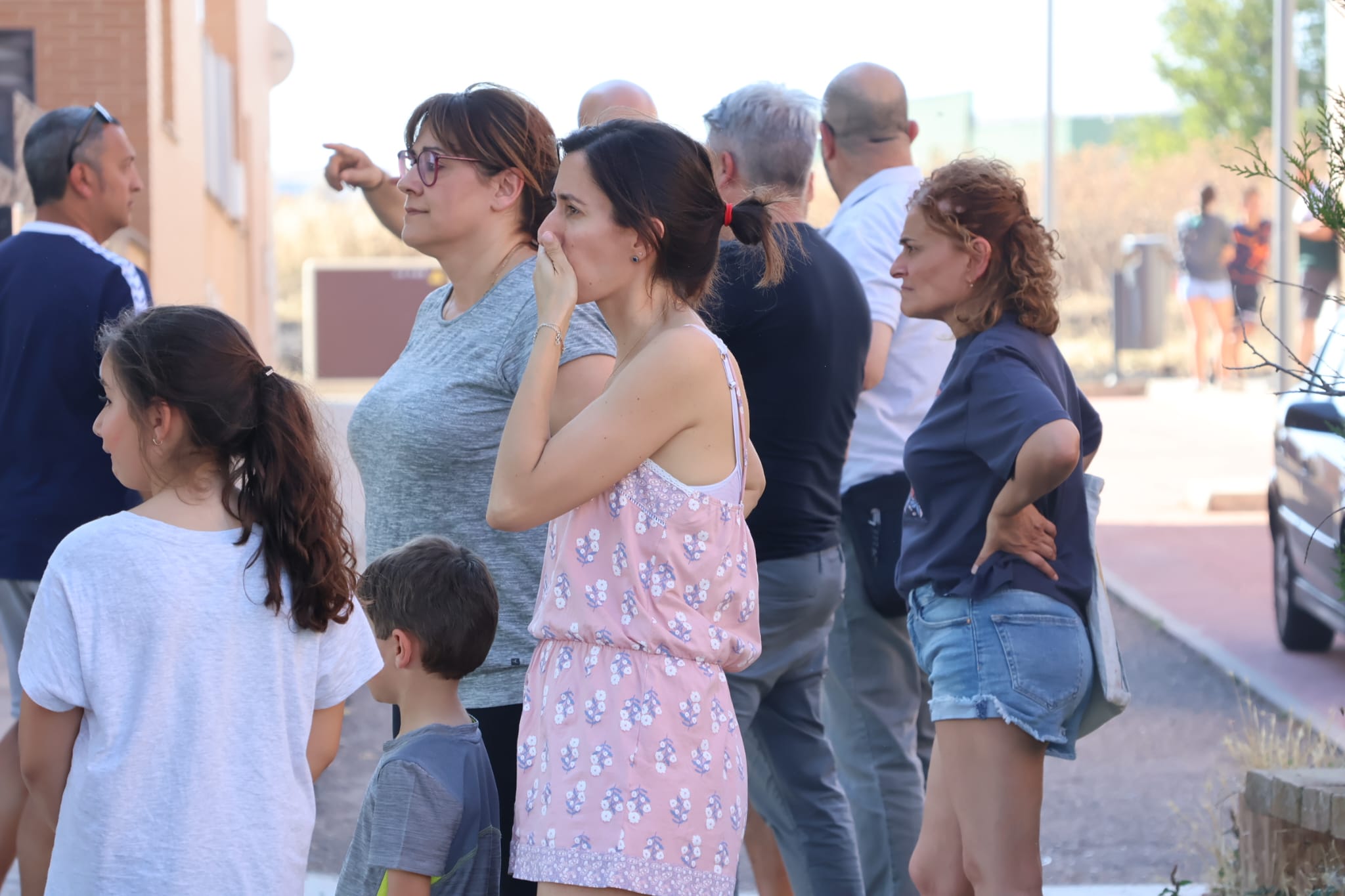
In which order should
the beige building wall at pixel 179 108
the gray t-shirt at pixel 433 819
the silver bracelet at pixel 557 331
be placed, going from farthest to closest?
1. the beige building wall at pixel 179 108
2. the gray t-shirt at pixel 433 819
3. the silver bracelet at pixel 557 331

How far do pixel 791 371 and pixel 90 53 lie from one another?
8.19 meters

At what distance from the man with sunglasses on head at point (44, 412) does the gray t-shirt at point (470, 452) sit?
1.38 metres

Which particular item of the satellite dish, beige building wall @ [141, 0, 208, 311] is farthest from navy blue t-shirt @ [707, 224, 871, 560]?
the satellite dish

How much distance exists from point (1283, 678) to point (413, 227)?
598 cm

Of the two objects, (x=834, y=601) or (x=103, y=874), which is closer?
(x=103, y=874)

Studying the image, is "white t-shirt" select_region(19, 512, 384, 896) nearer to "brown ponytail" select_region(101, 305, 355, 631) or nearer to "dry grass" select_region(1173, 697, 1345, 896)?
"brown ponytail" select_region(101, 305, 355, 631)

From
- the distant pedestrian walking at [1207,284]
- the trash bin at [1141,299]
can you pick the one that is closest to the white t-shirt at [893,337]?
the distant pedestrian walking at [1207,284]

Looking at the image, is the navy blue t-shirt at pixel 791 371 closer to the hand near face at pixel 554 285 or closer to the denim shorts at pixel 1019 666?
the denim shorts at pixel 1019 666

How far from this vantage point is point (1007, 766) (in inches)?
124

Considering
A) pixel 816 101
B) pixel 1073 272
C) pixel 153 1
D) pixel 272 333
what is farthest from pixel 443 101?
pixel 1073 272

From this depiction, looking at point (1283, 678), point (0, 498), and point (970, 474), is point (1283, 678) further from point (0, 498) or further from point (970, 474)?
point (0, 498)

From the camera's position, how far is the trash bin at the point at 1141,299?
24.0 metres

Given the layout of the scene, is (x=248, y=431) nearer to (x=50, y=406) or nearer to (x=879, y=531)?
(x=50, y=406)

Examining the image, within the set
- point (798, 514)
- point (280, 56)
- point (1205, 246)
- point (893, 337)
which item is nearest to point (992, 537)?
point (798, 514)
